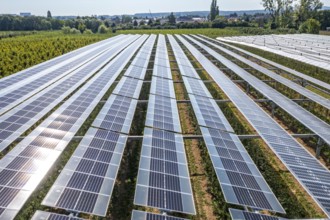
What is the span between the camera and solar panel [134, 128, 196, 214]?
9.81 m

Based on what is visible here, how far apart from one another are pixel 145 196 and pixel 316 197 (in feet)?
19.9

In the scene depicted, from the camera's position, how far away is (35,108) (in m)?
17.8

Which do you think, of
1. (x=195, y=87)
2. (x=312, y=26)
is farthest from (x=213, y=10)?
(x=195, y=87)

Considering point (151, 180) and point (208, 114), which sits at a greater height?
point (208, 114)

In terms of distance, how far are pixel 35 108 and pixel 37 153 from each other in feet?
20.7

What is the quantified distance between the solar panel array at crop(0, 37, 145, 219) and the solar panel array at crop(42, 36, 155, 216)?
0.82 meters

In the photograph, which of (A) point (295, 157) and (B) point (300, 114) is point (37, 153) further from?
(B) point (300, 114)

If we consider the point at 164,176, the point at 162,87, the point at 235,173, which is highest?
the point at 162,87

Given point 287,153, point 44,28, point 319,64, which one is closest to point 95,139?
point 287,153

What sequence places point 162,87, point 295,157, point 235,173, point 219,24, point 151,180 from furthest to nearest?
point 219,24 → point 162,87 → point 295,157 → point 235,173 → point 151,180

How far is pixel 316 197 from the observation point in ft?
34.2

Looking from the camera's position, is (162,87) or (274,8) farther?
(274,8)

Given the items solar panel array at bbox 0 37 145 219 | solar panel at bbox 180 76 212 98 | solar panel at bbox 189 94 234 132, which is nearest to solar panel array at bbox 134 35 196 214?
solar panel at bbox 189 94 234 132

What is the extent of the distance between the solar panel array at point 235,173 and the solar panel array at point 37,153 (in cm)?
674
